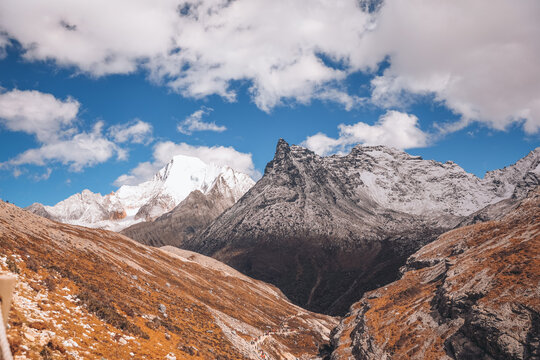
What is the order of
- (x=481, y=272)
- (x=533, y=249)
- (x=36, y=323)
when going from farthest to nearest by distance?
(x=481, y=272), (x=533, y=249), (x=36, y=323)

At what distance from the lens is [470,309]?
33312 millimetres

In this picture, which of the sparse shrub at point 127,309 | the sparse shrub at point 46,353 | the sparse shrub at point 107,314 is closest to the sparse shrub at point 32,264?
the sparse shrub at point 107,314

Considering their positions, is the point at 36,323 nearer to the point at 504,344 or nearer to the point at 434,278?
the point at 504,344

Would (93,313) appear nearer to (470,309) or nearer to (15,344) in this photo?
(15,344)

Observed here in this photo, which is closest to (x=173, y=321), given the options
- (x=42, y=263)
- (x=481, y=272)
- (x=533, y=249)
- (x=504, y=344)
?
(x=42, y=263)

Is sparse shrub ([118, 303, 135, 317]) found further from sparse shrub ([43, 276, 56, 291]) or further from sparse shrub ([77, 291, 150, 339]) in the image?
sparse shrub ([43, 276, 56, 291])

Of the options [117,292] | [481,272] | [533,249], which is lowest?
[117,292]

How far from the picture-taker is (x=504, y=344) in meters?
27.6

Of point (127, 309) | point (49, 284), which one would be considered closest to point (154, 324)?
point (127, 309)

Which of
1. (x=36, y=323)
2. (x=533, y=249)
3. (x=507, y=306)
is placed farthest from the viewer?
(x=533, y=249)

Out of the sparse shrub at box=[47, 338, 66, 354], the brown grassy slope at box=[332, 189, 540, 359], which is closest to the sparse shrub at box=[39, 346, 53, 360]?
the sparse shrub at box=[47, 338, 66, 354]

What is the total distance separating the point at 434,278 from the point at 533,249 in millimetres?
18413

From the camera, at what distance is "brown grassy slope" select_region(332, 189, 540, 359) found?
28.5 meters

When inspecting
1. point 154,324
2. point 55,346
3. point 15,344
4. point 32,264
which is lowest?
point 154,324
